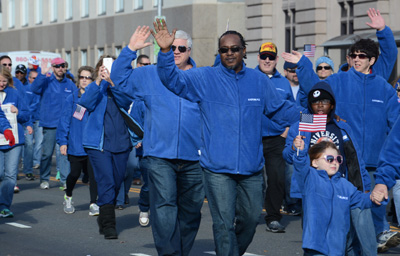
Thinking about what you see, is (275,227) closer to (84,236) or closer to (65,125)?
(84,236)

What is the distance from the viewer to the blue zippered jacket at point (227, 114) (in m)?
7.51

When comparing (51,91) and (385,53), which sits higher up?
(385,53)

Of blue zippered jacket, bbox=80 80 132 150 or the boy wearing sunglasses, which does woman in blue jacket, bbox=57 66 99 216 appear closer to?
blue zippered jacket, bbox=80 80 132 150

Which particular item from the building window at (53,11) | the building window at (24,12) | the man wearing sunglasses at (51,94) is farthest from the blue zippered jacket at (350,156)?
the building window at (24,12)

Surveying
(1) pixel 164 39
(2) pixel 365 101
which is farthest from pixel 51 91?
(1) pixel 164 39

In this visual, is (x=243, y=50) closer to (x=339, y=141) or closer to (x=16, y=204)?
(x=339, y=141)

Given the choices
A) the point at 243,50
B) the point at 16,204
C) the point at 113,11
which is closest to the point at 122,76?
the point at 243,50

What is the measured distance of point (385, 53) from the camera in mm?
10000

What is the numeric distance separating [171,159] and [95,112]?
2901 millimetres

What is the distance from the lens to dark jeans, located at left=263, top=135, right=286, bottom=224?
456 inches

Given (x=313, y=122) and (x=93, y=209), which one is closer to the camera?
(x=313, y=122)

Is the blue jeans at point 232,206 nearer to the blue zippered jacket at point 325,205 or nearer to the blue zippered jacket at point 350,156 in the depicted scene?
the blue zippered jacket at point 350,156

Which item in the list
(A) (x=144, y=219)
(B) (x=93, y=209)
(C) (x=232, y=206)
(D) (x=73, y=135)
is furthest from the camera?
(D) (x=73, y=135)

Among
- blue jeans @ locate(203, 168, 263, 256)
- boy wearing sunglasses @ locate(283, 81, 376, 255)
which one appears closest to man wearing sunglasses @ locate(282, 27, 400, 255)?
Result: boy wearing sunglasses @ locate(283, 81, 376, 255)
